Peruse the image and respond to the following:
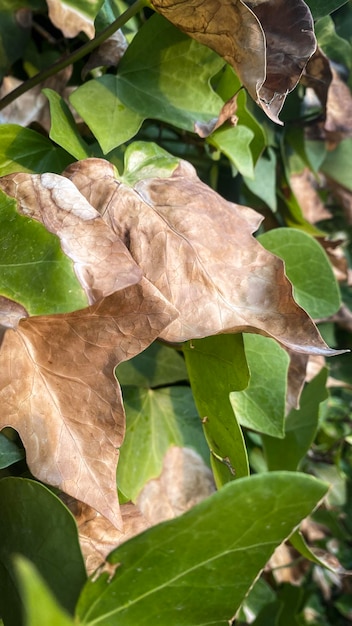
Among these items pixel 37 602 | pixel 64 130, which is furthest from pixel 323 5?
pixel 37 602

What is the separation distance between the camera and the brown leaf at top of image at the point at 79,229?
0.30 m

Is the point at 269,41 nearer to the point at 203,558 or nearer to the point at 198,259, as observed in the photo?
the point at 198,259

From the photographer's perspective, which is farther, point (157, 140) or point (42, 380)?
point (157, 140)

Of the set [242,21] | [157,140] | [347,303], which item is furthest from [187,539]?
[347,303]

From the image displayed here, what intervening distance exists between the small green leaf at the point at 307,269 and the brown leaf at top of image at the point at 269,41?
0.62 ft

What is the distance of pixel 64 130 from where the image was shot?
430 millimetres

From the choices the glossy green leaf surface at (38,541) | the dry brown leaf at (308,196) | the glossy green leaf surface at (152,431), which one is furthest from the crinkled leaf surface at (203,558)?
the dry brown leaf at (308,196)

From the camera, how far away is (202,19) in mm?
410

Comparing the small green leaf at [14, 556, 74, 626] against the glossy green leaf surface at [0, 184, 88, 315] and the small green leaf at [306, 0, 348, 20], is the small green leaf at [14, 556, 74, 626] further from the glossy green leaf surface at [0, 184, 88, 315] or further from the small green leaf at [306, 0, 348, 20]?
the small green leaf at [306, 0, 348, 20]

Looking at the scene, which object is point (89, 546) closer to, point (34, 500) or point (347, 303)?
point (34, 500)

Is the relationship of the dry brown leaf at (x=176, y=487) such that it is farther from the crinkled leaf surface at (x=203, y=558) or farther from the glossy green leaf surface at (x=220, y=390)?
the crinkled leaf surface at (x=203, y=558)

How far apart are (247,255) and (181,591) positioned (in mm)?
194

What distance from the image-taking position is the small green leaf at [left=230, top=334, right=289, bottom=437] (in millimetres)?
484

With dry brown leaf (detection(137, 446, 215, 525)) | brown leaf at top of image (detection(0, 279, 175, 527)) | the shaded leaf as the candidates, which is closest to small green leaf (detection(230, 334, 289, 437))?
dry brown leaf (detection(137, 446, 215, 525))
